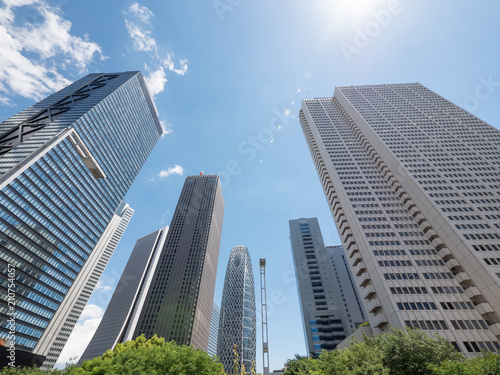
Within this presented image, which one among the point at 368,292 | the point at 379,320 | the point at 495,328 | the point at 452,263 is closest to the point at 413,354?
the point at 379,320

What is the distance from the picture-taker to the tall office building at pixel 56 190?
83.7 m

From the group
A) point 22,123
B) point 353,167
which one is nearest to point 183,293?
point 353,167

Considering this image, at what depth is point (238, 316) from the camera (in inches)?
5925

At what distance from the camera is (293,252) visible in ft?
431

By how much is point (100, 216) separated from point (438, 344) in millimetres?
139411

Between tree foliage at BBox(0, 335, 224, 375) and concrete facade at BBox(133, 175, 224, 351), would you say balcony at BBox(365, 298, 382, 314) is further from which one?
concrete facade at BBox(133, 175, 224, 351)

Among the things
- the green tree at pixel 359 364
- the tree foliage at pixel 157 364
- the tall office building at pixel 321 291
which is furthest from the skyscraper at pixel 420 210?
the tall office building at pixel 321 291

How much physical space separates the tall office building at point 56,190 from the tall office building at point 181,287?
134 feet

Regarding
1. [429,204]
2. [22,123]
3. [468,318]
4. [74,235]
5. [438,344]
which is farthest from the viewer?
[22,123]

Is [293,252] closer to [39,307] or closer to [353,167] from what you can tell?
[353,167]

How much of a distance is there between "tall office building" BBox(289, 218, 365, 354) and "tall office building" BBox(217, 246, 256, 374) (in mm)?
54787

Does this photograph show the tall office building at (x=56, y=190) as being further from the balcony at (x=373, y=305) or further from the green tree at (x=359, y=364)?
the balcony at (x=373, y=305)

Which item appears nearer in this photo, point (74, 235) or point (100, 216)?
point (74, 235)

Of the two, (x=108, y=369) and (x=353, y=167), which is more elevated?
(x=353, y=167)
